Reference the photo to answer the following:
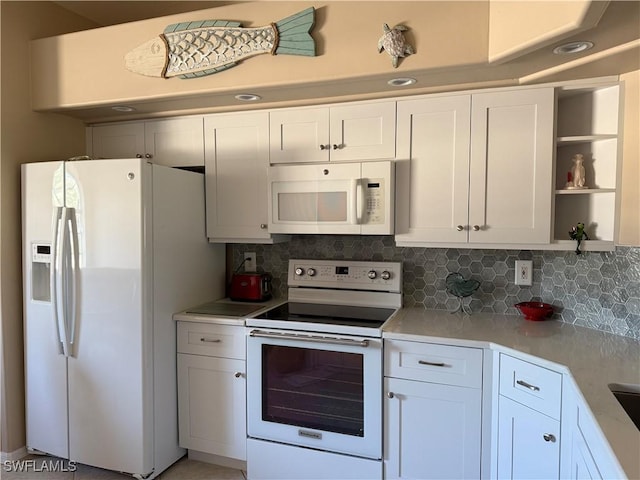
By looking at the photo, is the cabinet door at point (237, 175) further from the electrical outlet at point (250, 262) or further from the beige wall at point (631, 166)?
the beige wall at point (631, 166)

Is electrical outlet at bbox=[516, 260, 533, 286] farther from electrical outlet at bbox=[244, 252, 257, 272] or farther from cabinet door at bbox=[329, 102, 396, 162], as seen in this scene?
electrical outlet at bbox=[244, 252, 257, 272]

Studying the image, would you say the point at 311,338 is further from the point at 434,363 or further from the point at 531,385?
the point at 531,385

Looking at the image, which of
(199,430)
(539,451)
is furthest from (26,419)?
(539,451)

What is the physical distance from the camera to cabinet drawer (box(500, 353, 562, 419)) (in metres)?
1.73

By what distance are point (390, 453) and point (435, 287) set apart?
964 mm

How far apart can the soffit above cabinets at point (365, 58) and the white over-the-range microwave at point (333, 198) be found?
1.30 feet

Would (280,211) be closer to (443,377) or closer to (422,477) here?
(443,377)

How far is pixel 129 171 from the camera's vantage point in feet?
7.45

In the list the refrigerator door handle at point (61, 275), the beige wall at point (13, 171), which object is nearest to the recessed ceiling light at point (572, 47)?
the refrigerator door handle at point (61, 275)

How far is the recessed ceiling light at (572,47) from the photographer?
174cm

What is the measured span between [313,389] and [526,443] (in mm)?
1007

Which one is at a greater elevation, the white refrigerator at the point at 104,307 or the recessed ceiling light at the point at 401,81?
the recessed ceiling light at the point at 401,81

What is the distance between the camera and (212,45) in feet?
7.53

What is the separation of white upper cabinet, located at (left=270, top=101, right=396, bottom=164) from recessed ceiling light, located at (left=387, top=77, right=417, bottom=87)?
16 centimetres
